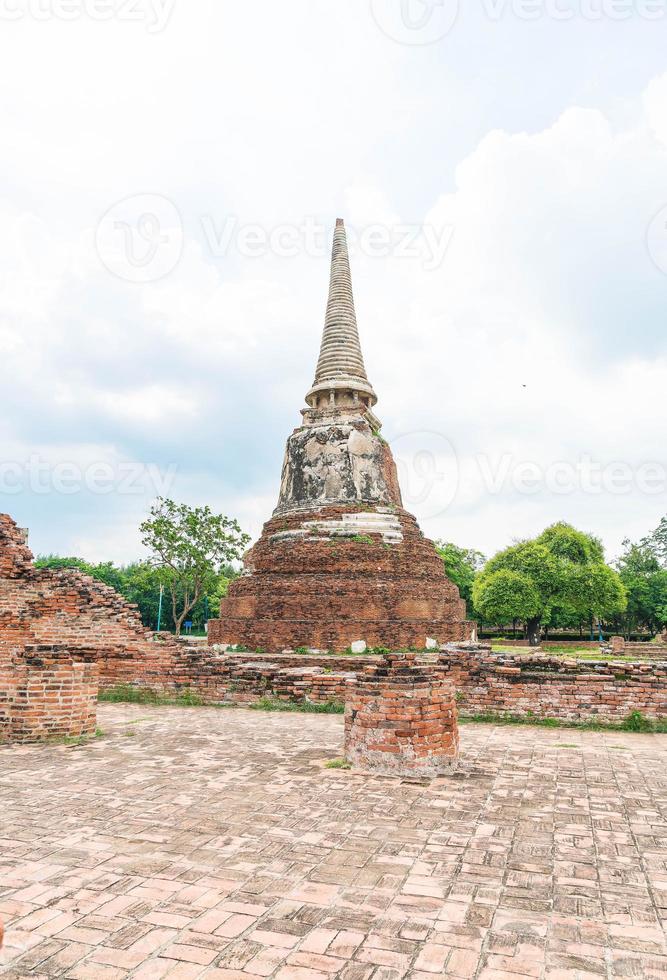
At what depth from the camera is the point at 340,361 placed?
2350 centimetres

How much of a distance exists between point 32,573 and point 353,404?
13312mm

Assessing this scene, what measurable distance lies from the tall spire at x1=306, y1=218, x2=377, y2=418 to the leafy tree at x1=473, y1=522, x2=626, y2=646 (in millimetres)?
14637

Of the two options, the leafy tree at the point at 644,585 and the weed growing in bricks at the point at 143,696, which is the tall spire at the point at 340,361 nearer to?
the weed growing in bricks at the point at 143,696

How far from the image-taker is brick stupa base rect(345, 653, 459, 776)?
5.68 metres

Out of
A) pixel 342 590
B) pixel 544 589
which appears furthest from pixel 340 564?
pixel 544 589

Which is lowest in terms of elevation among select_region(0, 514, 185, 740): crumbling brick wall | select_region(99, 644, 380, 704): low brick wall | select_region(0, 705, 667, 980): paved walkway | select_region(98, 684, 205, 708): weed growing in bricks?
select_region(0, 705, 667, 980): paved walkway

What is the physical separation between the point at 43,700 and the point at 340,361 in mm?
18418

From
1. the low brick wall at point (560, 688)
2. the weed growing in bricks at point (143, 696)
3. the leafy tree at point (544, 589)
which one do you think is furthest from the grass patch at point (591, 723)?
the leafy tree at point (544, 589)

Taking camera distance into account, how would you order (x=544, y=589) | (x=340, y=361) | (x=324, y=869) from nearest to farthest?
(x=324, y=869) < (x=340, y=361) < (x=544, y=589)

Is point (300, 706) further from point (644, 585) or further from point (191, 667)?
point (644, 585)

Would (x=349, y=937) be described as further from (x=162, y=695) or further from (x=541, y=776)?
(x=162, y=695)

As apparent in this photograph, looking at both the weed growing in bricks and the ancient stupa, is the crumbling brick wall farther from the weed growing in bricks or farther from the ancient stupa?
the ancient stupa

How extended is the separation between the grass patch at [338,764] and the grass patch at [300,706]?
364cm

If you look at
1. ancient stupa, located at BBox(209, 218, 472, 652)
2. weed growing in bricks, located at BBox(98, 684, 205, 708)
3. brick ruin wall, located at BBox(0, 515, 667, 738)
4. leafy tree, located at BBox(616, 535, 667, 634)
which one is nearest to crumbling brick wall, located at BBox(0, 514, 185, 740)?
brick ruin wall, located at BBox(0, 515, 667, 738)
